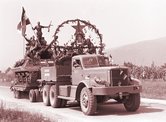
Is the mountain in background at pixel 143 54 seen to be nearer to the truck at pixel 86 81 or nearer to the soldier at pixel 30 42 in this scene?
the soldier at pixel 30 42

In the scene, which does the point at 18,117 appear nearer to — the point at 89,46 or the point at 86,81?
the point at 86,81

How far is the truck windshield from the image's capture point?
17278mm

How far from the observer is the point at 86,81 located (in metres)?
16.1

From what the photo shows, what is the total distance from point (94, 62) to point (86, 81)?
150cm

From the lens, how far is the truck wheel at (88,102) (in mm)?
15484

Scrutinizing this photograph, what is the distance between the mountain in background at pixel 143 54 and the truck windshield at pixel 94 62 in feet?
340

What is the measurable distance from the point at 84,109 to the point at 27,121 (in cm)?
436

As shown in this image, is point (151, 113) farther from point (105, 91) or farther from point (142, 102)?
point (142, 102)

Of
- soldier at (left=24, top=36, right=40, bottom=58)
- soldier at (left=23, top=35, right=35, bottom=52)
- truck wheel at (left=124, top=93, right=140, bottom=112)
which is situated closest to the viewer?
truck wheel at (left=124, top=93, right=140, bottom=112)

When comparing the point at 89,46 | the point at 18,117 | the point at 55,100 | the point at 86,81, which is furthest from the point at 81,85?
the point at 89,46

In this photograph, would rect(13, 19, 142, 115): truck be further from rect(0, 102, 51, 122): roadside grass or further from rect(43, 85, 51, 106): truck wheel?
rect(0, 102, 51, 122): roadside grass

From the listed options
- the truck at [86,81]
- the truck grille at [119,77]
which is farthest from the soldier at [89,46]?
the truck grille at [119,77]

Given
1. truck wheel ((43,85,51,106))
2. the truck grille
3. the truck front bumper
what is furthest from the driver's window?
truck wheel ((43,85,51,106))

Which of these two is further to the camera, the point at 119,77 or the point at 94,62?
the point at 94,62
